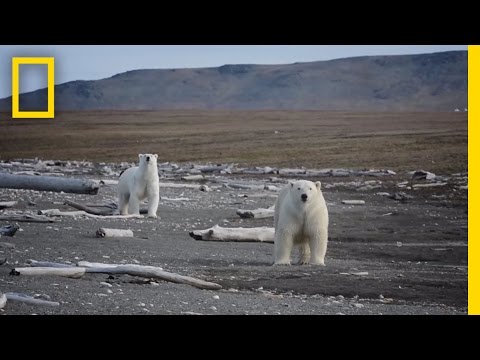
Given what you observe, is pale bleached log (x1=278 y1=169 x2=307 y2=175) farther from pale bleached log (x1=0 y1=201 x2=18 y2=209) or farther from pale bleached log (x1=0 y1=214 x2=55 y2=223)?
pale bleached log (x1=0 y1=214 x2=55 y2=223)

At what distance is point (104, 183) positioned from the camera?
12.6 meters

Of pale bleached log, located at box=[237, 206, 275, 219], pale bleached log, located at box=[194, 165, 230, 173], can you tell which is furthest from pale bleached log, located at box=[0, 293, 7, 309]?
pale bleached log, located at box=[194, 165, 230, 173]

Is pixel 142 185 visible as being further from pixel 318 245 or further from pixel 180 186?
pixel 318 245

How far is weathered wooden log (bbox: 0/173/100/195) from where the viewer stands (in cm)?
1147

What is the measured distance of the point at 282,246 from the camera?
7883mm

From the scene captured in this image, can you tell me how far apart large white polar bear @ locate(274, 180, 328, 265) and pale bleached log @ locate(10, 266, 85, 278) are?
1.79 m

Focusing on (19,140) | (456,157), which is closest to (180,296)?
(19,140)

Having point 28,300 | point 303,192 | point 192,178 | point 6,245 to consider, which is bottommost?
point 28,300

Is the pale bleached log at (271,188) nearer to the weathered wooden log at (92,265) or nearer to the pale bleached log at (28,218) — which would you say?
the pale bleached log at (28,218)

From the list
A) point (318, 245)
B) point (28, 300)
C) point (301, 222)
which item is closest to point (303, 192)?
point (301, 222)

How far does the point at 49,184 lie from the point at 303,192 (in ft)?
16.2

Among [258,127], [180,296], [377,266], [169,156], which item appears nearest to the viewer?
[180,296]
